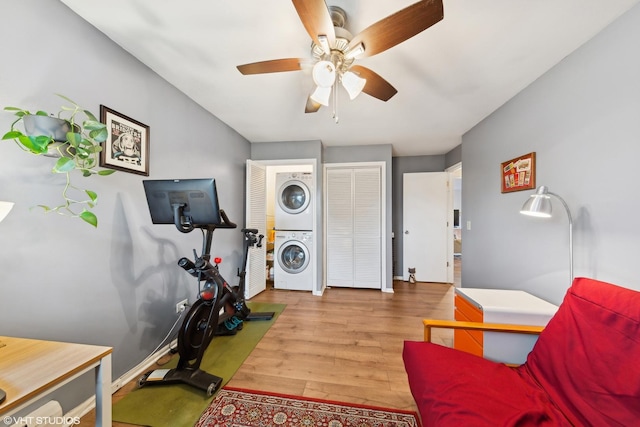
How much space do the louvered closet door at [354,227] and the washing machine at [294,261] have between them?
391mm

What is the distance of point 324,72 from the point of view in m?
1.31

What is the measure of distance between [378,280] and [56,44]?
3932 mm

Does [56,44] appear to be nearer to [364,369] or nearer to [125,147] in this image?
[125,147]

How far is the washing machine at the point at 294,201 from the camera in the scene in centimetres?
354

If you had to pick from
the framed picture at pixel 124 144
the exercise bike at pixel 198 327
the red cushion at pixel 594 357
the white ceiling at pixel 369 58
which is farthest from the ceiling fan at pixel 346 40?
the red cushion at pixel 594 357

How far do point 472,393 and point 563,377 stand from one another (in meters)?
0.43

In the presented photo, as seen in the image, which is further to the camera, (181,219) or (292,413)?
(181,219)

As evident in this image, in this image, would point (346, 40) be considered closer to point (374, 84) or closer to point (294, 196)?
point (374, 84)

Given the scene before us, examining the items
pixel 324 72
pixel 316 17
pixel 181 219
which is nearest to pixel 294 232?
pixel 181 219

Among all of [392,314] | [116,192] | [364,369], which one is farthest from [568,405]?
[116,192]

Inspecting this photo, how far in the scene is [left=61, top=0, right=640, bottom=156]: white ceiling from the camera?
1.26 m

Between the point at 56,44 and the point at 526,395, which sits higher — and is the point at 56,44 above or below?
above

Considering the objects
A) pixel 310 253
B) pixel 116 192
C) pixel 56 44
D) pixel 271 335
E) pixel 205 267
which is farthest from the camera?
pixel 310 253

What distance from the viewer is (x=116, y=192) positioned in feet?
5.06
